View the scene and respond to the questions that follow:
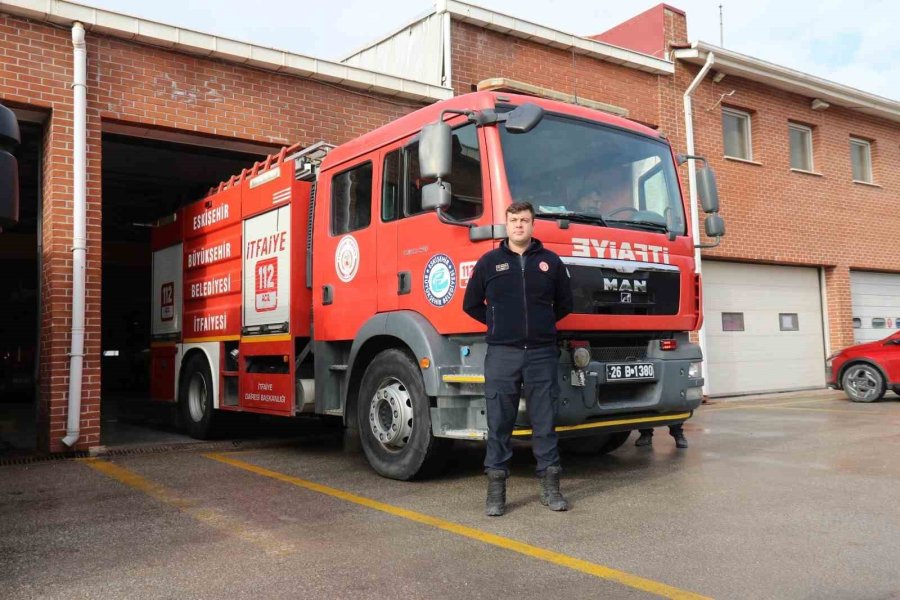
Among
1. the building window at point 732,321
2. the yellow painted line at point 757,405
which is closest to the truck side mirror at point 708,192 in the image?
the yellow painted line at point 757,405

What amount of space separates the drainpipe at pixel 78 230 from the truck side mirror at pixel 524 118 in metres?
4.84

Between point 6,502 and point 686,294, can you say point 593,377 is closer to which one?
point 686,294

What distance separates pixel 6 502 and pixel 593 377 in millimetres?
4226

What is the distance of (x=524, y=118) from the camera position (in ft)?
17.2

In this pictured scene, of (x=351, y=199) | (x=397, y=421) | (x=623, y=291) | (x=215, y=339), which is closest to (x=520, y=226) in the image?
(x=623, y=291)

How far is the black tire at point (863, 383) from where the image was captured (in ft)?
39.8

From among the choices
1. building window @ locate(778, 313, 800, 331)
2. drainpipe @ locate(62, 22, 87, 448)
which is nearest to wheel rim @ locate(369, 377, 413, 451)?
drainpipe @ locate(62, 22, 87, 448)

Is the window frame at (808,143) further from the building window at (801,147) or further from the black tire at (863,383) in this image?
the black tire at (863,383)

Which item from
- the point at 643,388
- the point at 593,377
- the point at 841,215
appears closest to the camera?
the point at 593,377

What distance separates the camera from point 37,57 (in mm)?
7773

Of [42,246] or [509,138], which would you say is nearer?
[509,138]

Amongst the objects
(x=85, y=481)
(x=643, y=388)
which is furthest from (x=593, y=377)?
(x=85, y=481)

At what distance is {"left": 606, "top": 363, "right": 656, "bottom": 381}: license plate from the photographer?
5.44 meters

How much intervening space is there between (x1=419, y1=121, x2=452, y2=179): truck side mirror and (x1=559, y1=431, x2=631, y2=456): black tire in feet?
10.2
